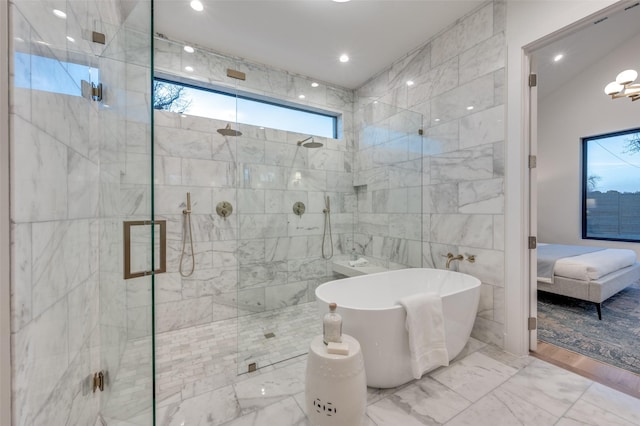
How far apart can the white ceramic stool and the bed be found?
3.06 m

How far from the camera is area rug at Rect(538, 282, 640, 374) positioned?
2.12m

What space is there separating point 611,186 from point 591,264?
8.35ft

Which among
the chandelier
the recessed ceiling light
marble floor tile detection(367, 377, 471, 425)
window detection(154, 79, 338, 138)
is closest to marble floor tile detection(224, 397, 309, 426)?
marble floor tile detection(367, 377, 471, 425)

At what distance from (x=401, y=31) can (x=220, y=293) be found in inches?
134

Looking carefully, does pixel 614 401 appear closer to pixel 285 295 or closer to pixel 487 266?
pixel 487 266

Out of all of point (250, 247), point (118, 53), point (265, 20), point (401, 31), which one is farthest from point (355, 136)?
point (118, 53)

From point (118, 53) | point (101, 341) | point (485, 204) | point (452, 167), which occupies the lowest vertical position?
point (101, 341)

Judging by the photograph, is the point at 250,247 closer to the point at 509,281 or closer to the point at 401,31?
the point at 509,281

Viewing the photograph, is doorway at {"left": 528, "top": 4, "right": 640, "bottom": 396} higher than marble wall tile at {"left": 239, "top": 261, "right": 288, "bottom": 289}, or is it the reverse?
doorway at {"left": 528, "top": 4, "right": 640, "bottom": 396}

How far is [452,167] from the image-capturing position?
8.44 feet

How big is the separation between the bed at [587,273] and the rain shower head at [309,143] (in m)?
3.14

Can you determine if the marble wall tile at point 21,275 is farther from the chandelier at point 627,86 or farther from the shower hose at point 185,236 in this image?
the chandelier at point 627,86

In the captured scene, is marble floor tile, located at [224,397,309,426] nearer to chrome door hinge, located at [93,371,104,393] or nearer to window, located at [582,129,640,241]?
chrome door hinge, located at [93,371,104,393]

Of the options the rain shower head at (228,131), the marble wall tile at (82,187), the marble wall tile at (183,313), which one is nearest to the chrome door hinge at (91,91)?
the marble wall tile at (82,187)
